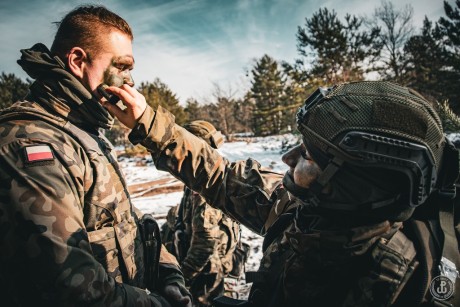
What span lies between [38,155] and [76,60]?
0.79 meters

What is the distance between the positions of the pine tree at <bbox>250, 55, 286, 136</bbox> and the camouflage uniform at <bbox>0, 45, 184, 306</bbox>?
121 ft

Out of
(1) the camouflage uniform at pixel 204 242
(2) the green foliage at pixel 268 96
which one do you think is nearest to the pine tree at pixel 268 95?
(2) the green foliage at pixel 268 96

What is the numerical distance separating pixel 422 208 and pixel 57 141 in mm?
1999

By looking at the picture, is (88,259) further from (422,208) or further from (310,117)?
(422,208)

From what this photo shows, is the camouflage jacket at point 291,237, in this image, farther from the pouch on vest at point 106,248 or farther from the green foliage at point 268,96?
the green foliage at point 268,96

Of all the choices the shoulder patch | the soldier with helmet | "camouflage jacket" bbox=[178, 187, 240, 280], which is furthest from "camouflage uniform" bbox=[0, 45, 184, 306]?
"camouflage jacket" bbox=[178, 187, 240, 280]

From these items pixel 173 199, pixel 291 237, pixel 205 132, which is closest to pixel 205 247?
pixel 205 132

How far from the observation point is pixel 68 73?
1620mm

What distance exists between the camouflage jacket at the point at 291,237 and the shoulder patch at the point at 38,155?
18.1 inches

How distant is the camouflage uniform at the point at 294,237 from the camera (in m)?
1.20

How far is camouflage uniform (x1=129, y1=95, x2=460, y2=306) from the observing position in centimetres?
120

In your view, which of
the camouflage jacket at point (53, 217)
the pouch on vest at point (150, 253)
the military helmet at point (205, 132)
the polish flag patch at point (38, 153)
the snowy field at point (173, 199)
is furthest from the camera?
the snowy field at point (173, 199)

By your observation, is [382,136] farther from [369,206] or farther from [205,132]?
[205,132]

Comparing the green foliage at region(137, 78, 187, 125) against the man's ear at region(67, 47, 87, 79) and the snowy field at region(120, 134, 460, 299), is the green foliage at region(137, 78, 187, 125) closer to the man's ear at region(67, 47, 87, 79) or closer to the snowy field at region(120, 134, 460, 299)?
the snowy field at region(120, 134, 460, 299)
